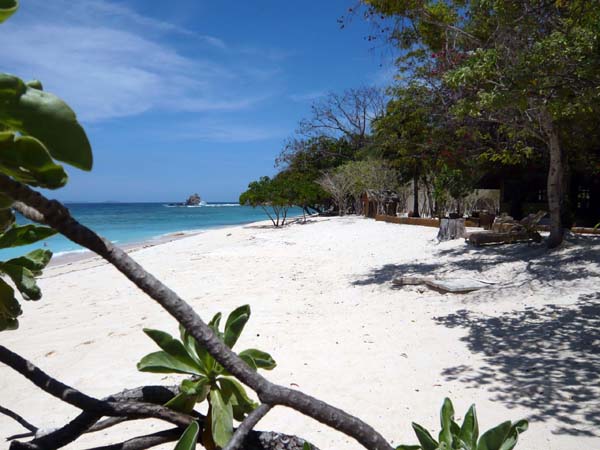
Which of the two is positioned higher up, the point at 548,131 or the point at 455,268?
the point at 548,131

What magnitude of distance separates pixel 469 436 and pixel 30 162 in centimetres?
113

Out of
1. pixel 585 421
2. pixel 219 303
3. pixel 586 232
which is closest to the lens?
pixel 585 421

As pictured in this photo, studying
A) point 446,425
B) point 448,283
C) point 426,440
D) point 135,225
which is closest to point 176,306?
point 426,440

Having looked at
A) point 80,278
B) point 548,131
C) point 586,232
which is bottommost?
point 80,278

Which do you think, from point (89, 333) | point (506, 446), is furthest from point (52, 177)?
point (89, 333)

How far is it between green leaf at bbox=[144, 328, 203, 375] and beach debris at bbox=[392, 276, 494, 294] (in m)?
6.84

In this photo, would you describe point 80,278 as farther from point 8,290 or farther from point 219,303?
point 8,290

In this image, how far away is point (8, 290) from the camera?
101cm

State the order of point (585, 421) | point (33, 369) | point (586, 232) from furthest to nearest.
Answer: point (586, 232) < point (585, 421) < point (33, 369)

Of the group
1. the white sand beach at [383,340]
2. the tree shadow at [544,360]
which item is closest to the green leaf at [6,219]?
the white sand beach at [383,340]

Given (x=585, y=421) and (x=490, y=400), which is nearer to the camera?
(x=585, y=421)

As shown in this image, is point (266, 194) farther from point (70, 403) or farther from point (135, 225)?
point (135, 225)

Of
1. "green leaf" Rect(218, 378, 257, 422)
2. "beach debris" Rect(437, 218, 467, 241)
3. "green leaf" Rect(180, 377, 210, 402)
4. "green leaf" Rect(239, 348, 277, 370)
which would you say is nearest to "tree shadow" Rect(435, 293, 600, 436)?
"green leaf" Rect(239, 348, 277, 370)

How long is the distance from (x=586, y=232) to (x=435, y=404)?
41.3 ft
